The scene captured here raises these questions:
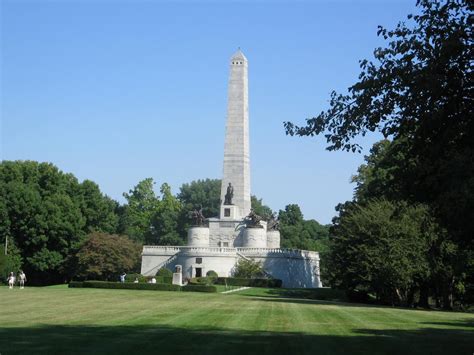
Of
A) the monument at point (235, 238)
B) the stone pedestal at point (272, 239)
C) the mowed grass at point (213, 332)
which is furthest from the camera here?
the stone pedestal at point (272, 239)

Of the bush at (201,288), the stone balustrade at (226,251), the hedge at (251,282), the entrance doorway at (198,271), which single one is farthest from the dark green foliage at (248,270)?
the bush at (201,288)

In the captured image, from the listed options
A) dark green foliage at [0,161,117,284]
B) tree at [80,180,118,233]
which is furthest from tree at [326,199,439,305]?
tree at [80,180,118,233]

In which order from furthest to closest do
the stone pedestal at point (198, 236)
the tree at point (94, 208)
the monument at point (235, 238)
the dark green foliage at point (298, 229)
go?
the dark green foliage at point (298, 229)
the tree at point (94, 208)
the stone pedestal at point (198, 236)
the monument at point (235, 238)

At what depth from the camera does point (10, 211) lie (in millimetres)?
71562

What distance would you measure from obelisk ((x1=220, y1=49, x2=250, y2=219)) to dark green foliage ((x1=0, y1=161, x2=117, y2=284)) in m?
16.4

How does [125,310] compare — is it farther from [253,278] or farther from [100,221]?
[100,221]

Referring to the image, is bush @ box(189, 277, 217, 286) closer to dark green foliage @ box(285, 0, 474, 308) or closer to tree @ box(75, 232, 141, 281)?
tree @ box(75, 232, 141, 281)

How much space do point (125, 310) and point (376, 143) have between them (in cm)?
4249

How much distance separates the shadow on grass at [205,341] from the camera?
14547 millimetres

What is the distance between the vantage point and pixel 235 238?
77875mm

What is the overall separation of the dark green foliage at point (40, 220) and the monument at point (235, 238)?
8.47 metres

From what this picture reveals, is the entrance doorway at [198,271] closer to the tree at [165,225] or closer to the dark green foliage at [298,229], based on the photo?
the tree at [165,225]

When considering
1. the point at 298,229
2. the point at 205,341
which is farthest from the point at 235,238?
the point at 205,341

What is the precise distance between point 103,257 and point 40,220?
31.8 ft
